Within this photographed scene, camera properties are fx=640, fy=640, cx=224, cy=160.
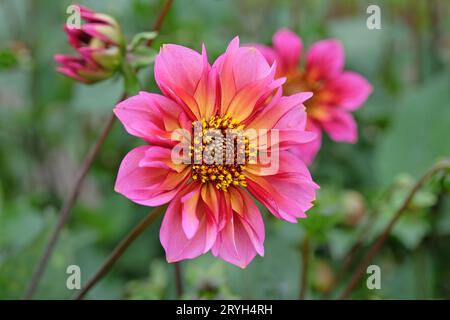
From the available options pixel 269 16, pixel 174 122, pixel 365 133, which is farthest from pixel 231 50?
pixel 269 16

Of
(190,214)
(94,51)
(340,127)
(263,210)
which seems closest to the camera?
(190,214)

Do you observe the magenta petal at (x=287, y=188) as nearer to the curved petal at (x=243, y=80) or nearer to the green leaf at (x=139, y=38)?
the curved petal at (x=243, y=80)

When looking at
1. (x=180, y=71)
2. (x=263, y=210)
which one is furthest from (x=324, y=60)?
(x=180, y=71)

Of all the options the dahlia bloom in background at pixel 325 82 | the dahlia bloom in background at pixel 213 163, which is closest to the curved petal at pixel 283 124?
the dahlia bloom in background at pixel 213 163

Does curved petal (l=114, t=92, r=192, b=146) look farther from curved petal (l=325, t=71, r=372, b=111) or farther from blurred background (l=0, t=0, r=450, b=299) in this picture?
curved petal (l=325, t=71, r=372, b=111)

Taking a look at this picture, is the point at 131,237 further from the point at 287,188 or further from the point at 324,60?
the point at 324,60

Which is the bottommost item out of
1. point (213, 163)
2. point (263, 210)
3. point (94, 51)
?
point (263, 210)
